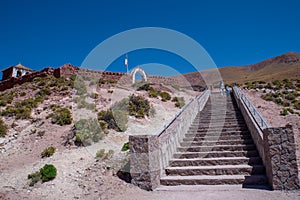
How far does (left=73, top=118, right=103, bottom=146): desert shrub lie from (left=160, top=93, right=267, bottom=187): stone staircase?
369 centimetres

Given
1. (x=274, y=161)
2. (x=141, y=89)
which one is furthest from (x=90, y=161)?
(x=141, y=89)

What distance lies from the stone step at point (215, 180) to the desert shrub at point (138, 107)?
745 centimetres

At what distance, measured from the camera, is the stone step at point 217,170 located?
5.55 meters

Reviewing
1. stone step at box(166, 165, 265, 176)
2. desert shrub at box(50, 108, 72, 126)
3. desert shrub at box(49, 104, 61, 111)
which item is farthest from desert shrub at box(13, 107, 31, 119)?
stone step at box(166, 165, 265, 176)

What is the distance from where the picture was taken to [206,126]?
907cm

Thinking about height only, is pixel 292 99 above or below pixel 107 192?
above

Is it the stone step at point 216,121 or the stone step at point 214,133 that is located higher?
the stone step at point 216,121

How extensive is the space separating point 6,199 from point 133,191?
3.09 meters

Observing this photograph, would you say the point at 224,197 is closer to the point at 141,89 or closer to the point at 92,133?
the point at 92,133

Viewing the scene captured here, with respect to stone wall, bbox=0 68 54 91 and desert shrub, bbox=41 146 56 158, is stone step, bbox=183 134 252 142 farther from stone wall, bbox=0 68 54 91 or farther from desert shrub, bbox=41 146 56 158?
stone wall, bbox=0 68 54 91

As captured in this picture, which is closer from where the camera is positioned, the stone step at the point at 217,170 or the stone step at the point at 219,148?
the stone step at the point at 217,170

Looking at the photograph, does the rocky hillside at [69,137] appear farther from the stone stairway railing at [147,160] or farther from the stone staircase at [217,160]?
the stone staircase at [217,160]

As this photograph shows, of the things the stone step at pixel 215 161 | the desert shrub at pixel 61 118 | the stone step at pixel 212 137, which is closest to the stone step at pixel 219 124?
the stone step at pixel 212 137

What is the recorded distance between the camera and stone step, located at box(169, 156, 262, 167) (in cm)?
593
